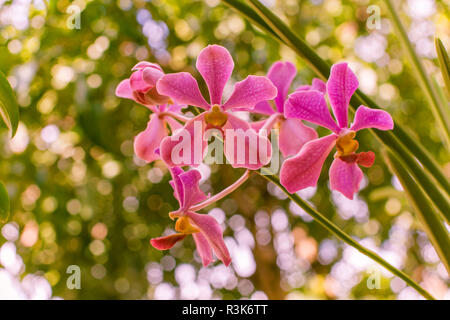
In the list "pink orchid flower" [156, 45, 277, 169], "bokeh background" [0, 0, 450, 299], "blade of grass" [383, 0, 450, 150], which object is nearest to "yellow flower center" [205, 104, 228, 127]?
"pink orchid flower" [156, 45, 277, 169]

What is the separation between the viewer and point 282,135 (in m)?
0.42

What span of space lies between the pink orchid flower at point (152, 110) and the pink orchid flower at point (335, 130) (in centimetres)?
11

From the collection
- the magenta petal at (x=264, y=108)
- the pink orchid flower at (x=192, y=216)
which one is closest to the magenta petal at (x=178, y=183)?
the pink orchid flower at (x=192, y=216)

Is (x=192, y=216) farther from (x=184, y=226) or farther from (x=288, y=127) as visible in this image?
(x=288, y=127)

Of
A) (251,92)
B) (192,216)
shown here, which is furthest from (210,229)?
(251,92)

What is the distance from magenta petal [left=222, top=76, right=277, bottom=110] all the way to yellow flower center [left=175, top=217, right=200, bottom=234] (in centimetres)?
10

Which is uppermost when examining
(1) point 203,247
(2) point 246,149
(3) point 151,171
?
(2) point 246,149

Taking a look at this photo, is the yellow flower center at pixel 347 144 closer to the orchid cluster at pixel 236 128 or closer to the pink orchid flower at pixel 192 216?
the orchid cluster at pixel 236 128

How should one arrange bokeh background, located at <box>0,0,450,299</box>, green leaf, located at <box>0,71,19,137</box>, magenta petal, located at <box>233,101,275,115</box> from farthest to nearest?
bokeh background, located at <box>0,0,450,299</box>
magenta petal, located at <box>233,101,275,115</box>
green leaf, located at <box>0,71,19,137</box>

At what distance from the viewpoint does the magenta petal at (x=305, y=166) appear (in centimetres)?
34

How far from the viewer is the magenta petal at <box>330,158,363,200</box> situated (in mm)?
373

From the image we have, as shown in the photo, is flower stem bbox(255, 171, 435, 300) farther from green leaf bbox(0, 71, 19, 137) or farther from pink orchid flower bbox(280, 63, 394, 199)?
green leaf bbox(0, 71, 19, 137)

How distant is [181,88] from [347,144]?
14 cm

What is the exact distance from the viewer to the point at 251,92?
1.17 feet
